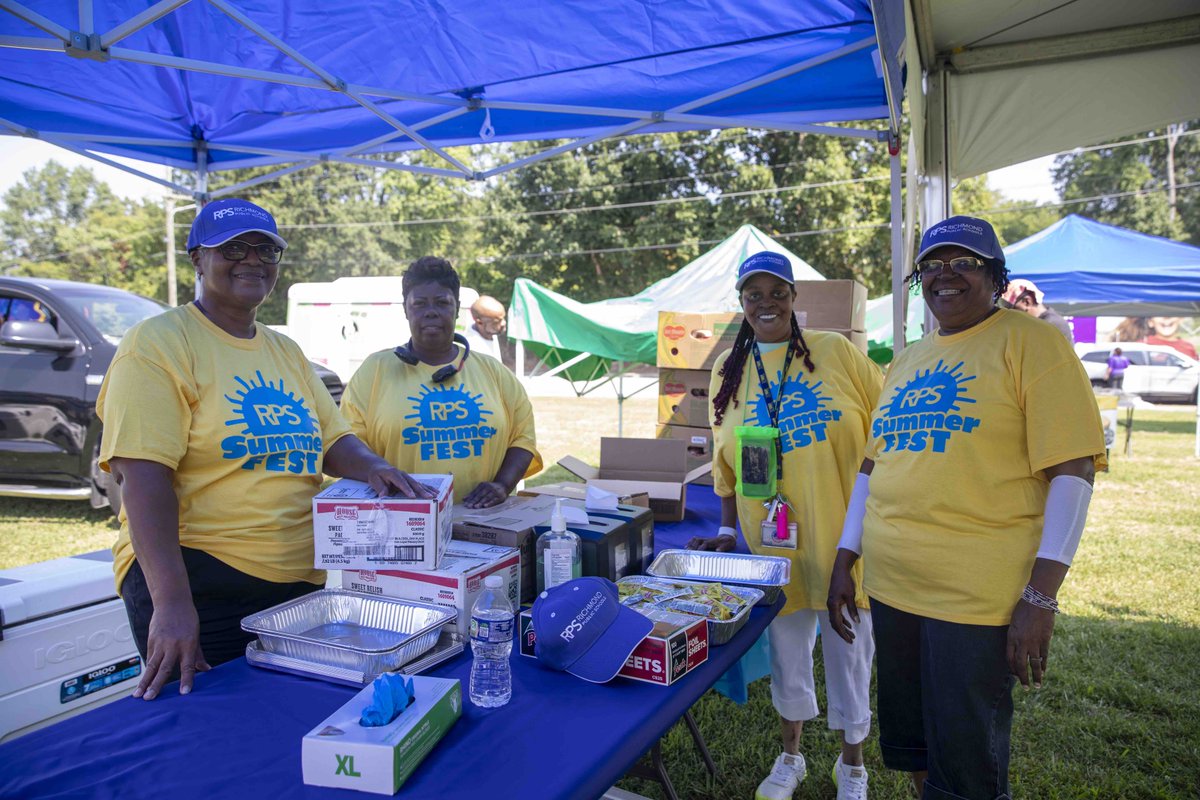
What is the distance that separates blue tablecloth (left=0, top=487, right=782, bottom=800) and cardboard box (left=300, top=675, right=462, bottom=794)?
22 millimetres

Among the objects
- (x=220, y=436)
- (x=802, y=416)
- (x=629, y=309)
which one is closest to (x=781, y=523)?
(x=802, y=416)

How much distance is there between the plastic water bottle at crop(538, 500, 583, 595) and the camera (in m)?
1.91

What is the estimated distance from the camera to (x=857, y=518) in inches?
88.7

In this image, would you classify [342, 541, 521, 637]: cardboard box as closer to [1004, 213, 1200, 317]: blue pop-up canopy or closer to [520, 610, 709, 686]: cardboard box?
[520, 610, 709, 686]: cardboard box

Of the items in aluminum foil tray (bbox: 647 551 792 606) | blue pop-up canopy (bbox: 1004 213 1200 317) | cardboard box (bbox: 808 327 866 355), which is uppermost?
blue pop-up canopy (bbox: 1004 213 1200 317)

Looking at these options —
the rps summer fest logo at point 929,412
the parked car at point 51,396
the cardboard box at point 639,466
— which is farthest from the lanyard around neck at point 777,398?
the parked car at point 51,396

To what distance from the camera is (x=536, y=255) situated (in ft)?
86.6

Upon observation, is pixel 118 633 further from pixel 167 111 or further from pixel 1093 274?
pixel 1093 274

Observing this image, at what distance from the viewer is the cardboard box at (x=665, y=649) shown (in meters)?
1.56

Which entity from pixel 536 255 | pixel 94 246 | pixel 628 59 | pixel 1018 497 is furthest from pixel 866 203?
pixel 94 246

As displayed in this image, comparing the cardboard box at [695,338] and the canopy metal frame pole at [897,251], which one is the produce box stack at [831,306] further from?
the canopy metal frame pole at [897,251]

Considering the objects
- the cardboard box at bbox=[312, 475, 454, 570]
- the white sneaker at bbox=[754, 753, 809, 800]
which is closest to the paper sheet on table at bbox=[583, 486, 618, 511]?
the cardboard box at bbox=[312, 475, 454, 570]

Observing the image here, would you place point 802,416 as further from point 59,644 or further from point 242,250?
point 59,644

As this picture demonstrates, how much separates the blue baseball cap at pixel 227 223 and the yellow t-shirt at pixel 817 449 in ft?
5.19
